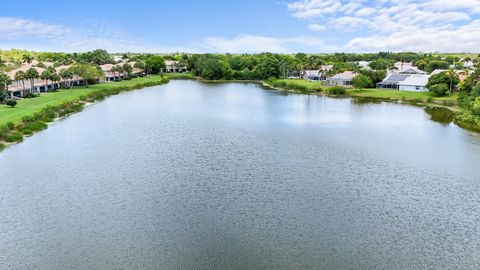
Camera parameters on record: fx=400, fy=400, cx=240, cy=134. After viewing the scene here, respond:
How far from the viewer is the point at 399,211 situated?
25344mm

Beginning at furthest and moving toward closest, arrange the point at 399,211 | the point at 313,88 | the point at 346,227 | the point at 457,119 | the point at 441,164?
the point at 313,88, the point at 457,119, the point at 441,164, the point at 399,211, the point at 346,227

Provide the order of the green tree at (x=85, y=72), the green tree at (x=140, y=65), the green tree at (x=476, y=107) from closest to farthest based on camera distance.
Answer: the green tree at (x=476, y=107)
the green tree at (x=85, y=72)
the green tree at (x=140, y=65)

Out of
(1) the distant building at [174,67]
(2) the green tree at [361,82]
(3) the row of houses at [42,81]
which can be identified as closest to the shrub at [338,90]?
Answer: (2) the green tree at [361,82]

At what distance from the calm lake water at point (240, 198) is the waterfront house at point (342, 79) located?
51.6m

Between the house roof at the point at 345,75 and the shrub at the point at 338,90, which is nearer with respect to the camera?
the shrub at the point at 338,90

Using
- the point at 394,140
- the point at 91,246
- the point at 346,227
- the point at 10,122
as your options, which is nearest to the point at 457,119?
the point at 394,140

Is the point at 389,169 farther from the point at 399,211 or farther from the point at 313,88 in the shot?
the point at 313,88

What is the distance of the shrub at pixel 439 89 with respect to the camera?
7738 centimetres

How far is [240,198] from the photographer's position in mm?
26828

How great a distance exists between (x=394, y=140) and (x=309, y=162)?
14409 millimetres

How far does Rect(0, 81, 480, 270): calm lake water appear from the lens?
20078 mm

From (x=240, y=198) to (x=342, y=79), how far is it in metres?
79.9

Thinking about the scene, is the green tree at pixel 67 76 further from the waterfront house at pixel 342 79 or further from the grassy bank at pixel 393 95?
the waterfront house at pixel 342 79

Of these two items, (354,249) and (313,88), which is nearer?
(354,249)
